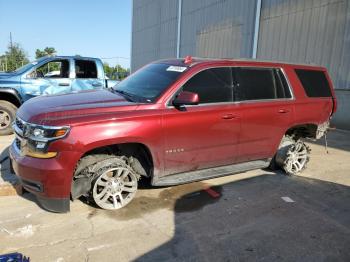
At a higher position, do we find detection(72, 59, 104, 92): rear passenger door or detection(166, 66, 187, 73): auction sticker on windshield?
detection(166, 66, 187, 73): auction sticker on windshield

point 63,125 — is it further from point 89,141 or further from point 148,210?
point 148,210

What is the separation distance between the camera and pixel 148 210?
13.5 feet

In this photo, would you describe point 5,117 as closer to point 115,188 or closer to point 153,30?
point 115,188

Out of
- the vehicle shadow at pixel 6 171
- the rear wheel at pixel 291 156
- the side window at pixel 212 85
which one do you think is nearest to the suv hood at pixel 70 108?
the side window at pixel 212 85

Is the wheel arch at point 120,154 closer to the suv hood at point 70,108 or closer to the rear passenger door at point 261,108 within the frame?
the suv hood at point 70,108

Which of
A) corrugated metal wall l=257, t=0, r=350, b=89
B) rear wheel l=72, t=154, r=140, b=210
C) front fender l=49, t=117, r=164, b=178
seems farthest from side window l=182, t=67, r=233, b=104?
corrugated metal wall l=257, t=0, r=350, b=89

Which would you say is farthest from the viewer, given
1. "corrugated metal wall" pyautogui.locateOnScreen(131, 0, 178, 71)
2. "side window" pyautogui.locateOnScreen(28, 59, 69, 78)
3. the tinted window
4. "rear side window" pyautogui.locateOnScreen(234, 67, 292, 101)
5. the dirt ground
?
"corrugated metal wall" pyautogui.locateOnScreen(131, 0, 178, 71)

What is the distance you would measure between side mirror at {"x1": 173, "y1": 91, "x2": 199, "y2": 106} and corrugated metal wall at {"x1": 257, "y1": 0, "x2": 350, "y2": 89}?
864 cm

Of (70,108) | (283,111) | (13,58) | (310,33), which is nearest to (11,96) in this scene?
(70,108)

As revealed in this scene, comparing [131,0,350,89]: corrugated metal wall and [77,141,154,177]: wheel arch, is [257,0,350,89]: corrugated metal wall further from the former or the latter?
[77,141,154,177]: wheel arch

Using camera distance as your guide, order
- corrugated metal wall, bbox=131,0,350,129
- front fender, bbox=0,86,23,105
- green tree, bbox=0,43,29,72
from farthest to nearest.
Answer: green tree, bbox=0,43,29,72 → corrugated metal wall, bbox=131,0,350,129 → front fender, bbox=0,86,23,105

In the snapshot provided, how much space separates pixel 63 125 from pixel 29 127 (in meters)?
0.46

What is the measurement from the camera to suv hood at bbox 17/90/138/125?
139 inches

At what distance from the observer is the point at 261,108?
4.91 m
